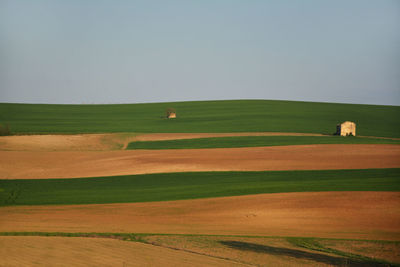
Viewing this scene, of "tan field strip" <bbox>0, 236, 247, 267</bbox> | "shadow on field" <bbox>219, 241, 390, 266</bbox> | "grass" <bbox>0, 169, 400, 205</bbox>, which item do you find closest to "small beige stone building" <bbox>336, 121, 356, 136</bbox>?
"grass" <bbox>0, 169, 400, 205</bbox>

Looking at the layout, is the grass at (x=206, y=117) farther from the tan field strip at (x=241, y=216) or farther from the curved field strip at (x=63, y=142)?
the tan field strip at (x=241, y=216)

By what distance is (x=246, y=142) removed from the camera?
40.3 meters

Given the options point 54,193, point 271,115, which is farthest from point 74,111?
point 54,193

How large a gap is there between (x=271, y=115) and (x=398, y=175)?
3743cm

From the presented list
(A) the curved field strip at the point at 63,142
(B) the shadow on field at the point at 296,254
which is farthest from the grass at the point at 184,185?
(A) the curved field strip at the point at 63,142

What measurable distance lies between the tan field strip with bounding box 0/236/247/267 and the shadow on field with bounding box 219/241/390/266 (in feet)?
5.67

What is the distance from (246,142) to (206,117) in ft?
78.5

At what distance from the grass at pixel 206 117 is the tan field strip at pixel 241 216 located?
27.2 metres

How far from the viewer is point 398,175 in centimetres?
2636

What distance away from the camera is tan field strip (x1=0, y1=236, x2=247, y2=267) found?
13.1 metres

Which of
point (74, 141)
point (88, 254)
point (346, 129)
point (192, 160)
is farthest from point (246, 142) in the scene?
point (88, 254)

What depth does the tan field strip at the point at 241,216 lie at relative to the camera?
1734 cm

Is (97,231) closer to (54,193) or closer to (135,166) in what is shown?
(54,193)

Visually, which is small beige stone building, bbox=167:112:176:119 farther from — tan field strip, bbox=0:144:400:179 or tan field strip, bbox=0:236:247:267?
tan field strip, bbox=0:236:247:267
